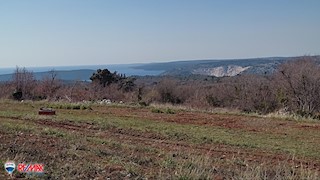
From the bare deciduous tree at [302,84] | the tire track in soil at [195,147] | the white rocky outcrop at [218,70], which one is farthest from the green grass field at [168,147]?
the white rocky outcrop at [218,70]

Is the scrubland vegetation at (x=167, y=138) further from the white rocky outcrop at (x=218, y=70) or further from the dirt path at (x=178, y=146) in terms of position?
the white rocky outcrop at (x=218, y=70)

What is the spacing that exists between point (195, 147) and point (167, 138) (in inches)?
76.2

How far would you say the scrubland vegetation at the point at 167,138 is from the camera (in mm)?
6934

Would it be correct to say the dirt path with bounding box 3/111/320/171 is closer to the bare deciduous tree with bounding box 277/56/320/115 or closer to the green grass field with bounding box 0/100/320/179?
the green grass field with bounding box 0/100/320/179

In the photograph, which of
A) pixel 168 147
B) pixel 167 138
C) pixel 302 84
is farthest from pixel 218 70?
pixel 168 147

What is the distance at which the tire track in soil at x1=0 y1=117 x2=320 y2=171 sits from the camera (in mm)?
10641

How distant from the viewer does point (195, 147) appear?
12.0m

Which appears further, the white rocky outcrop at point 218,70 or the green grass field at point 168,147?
the white rocky outcrop at point 218,70

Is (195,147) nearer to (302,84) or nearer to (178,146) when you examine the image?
(178,146)

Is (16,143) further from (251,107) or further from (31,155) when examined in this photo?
(251,107)

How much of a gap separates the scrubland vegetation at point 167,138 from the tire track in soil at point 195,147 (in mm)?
31

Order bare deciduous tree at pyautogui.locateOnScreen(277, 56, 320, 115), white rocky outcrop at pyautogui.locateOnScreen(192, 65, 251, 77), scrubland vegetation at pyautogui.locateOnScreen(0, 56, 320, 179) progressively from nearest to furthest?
scrubland vegetation at pyautogui.locateOnScreen(0, 56, 320, 179), bare deciduous tree at pyautogui.locateOnScreen(277, 56, 320, 115), white rocky outcrop at pyautogui.locateOnScreen(192, 65, 251, 77)

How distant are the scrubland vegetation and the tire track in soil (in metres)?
0.03

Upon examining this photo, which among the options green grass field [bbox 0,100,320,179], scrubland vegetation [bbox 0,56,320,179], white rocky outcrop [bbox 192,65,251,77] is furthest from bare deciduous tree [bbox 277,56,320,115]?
white rocky outcrop [bbox 192,65,251,77]
